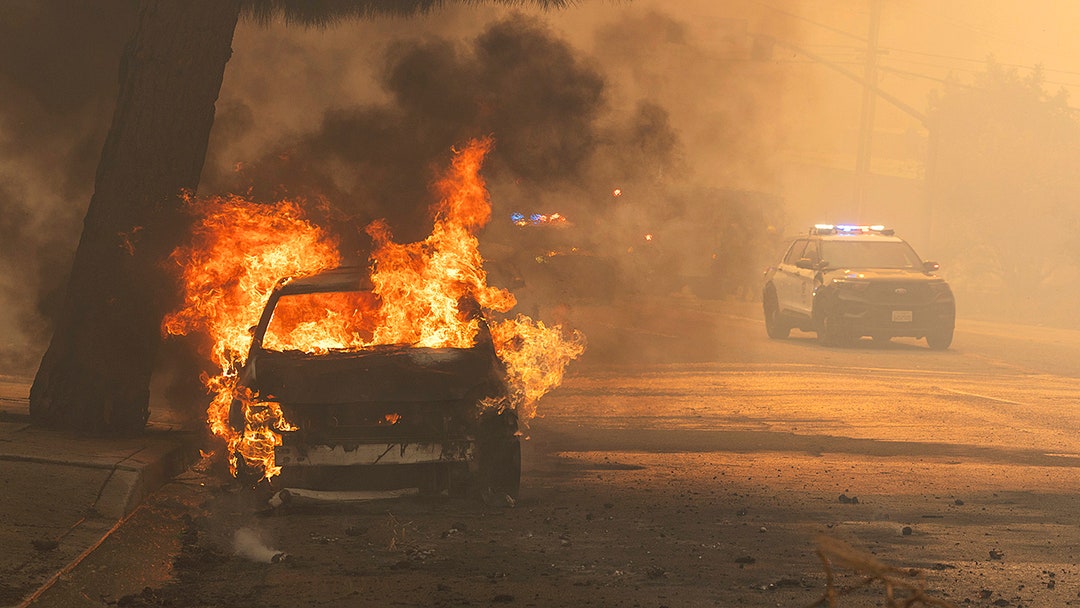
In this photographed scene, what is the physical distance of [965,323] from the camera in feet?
106

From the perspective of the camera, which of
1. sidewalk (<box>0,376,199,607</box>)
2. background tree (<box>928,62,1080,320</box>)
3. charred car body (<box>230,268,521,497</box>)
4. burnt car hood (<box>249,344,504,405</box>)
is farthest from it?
background tree (<box>928,62,1080,320</box>)

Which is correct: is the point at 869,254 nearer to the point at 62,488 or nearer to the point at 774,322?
the point at 774,322

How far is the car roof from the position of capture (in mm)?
9703

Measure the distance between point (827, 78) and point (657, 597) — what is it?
68204 mm

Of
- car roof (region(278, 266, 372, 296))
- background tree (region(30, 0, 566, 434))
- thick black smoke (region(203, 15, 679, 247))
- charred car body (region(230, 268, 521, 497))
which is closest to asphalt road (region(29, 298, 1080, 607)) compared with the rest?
charred car body (region(230, 268, 521, 497))

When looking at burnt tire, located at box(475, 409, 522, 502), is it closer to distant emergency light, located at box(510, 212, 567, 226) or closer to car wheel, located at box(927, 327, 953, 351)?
distant emergency light, located at box(510, 212, 567, 226)

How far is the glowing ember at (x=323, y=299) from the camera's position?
9.42 meters

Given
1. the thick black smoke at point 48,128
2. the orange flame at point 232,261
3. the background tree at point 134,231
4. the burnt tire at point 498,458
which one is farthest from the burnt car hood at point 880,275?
the burnt tire at point 498,458

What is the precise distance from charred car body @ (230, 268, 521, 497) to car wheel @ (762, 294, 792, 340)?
16612mm

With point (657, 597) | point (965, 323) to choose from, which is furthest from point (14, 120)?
point (965, 323)

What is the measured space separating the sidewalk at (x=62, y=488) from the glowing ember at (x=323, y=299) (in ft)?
2.05

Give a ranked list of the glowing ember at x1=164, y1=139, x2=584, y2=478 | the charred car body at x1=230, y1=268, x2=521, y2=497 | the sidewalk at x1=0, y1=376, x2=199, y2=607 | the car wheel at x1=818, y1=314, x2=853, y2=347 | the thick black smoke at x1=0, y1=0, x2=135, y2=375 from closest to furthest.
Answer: the sidewalk at x1=0, y1=376, x2=199, y2=607, the charred car body at x1=230, y1=268, x2=521, y2=497, the glowing ember at x1=164, y1=139, x2=584, y2=478, the thick black smoke at x1=0, y1=0, x2=135, y2=375, the car wheel at x1=818, y1=314, x2=853, y2=347

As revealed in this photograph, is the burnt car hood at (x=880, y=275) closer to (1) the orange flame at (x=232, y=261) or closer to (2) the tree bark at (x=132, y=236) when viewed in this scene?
(1) the orange flame at (x=232, y=261)

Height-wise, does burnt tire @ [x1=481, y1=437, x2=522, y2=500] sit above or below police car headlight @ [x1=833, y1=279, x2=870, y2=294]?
below
